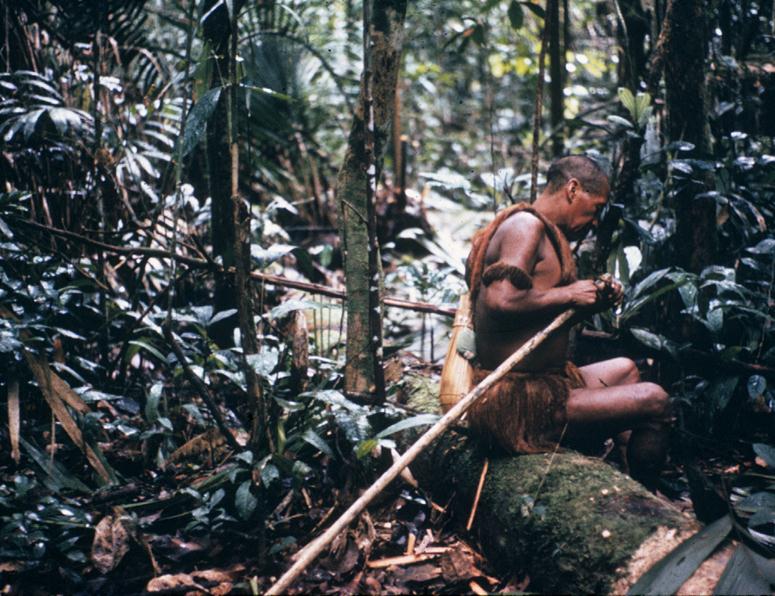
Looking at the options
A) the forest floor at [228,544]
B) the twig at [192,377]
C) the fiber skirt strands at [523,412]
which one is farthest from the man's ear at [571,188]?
the twig at [192,377]

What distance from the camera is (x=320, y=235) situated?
6.60 metres

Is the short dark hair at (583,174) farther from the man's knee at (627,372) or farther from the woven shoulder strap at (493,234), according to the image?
the man's knee at (627,372)

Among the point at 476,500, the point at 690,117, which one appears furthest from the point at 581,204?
the point at 476,500

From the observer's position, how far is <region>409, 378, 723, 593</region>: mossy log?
207cm

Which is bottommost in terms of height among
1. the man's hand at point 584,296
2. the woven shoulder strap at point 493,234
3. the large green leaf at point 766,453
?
the large green leaf at point 766,453

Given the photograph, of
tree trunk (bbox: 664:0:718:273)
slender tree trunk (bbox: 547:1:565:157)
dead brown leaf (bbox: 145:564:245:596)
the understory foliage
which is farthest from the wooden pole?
slender tree trunk (bbox: 547:1:565:157)

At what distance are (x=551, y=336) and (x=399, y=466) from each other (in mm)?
959

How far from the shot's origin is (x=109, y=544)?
7.97 ft

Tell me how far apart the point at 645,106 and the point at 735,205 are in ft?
Result: 3.11

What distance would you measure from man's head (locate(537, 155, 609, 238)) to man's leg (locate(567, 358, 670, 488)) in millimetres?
729

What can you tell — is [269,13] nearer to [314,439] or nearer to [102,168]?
[102,168]

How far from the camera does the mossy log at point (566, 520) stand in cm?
207

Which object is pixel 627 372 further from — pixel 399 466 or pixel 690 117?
pixel 399 466

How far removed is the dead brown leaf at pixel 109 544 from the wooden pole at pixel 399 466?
598 mm
